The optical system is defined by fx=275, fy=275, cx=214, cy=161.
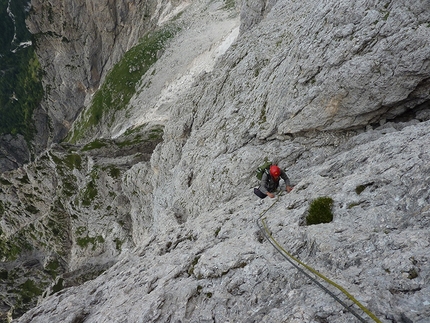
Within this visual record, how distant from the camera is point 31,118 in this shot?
17400 centimetres

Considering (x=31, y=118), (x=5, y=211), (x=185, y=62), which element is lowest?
(x=5, y=211)

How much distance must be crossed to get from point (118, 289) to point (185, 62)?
81167 millimetres

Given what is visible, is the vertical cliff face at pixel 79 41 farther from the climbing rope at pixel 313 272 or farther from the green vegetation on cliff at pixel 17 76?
the climbing rope at pixel 313 272

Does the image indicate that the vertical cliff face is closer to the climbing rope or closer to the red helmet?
the red helmet

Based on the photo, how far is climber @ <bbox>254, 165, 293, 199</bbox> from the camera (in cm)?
1597

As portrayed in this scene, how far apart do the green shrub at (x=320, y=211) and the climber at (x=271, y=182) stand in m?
3.62

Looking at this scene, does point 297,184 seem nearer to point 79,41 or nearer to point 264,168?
point 264,168

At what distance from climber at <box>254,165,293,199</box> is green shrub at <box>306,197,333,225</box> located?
362 centimetres

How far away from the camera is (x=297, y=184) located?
53.0 feet

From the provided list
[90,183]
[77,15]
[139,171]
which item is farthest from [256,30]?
[77,15]

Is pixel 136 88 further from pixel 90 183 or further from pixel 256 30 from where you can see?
pixel 256 30

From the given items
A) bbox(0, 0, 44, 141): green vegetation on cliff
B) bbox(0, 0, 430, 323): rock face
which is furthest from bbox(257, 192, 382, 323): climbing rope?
bbox(0, 0, 44, 141): green vegetation on cliff

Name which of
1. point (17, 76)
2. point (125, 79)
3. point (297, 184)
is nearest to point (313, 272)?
point (297, 184)

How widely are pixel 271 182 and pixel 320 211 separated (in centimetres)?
502
